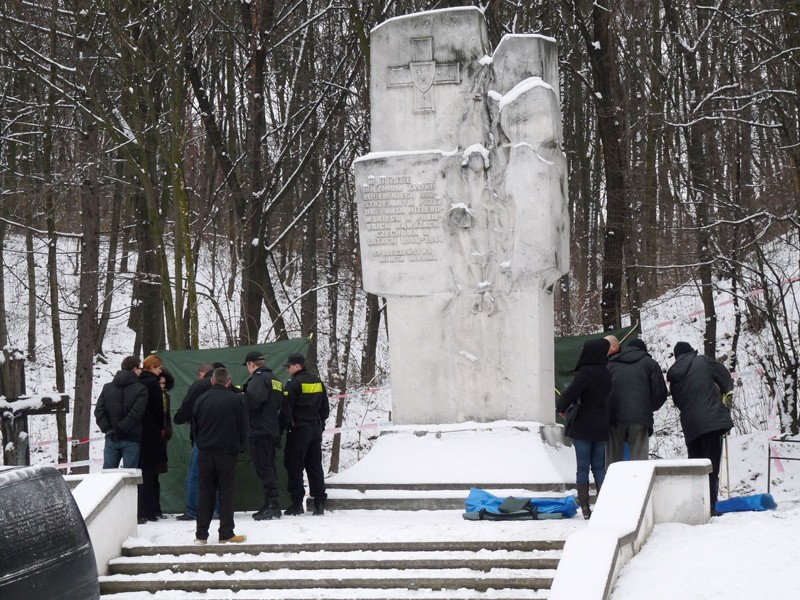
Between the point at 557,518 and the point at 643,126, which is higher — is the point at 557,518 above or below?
below

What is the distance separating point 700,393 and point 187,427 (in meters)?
5.51

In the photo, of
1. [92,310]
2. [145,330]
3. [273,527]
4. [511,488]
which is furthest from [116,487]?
[145,330]

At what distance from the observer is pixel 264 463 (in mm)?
11391

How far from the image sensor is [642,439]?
444 inches

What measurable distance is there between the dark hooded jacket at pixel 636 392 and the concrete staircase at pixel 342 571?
2.11 metres

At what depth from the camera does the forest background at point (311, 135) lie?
57.0 feet

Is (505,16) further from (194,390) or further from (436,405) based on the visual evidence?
(194,390)

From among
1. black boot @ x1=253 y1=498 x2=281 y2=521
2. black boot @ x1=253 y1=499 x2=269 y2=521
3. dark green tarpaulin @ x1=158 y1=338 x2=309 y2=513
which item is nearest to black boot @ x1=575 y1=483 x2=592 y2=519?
black boot @ x1=253 y1=498 x2=281 y2=521

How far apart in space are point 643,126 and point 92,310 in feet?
33.4

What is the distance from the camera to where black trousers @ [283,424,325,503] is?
11.5 meters

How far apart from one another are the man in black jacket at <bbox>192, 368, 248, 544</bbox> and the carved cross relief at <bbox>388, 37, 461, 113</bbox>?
4.45 meters

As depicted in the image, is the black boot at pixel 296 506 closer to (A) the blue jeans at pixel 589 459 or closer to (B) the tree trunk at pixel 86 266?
(A) the blue jeans at pixel 589 459

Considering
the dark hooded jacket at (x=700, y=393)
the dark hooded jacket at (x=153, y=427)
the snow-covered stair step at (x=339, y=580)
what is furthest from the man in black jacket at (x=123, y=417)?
the dark hooded jacket at (x=700, y=393)

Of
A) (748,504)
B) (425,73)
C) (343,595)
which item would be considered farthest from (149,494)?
(748,504)
